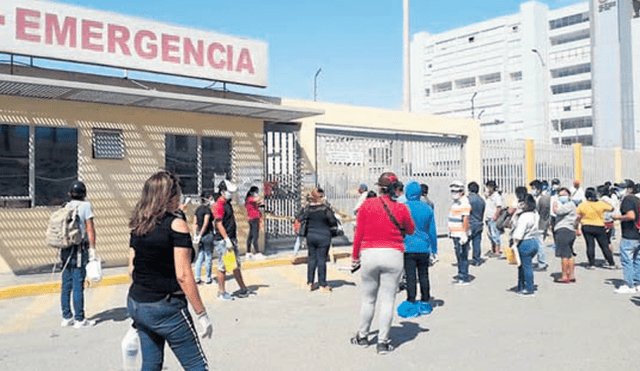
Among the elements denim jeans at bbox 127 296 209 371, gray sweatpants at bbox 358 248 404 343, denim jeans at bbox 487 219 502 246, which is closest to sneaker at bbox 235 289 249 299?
gray sweatpants at bbox 358 248 404 343

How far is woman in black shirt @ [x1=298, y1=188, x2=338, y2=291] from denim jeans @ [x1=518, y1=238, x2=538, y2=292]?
291 cm

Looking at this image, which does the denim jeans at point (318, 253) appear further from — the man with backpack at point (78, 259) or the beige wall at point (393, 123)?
the beige wall at point (393, 123)

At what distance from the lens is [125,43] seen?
1201 cm

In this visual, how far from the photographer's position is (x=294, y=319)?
24.2 feet

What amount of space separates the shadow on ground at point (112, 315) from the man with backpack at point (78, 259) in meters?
0.40

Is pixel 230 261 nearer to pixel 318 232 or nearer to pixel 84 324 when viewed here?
pixel 318 232

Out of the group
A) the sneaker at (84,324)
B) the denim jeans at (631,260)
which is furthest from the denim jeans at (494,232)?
the sneaker at (84,324)

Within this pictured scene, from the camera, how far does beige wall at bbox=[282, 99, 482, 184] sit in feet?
49.2

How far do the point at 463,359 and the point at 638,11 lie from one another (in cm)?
2555

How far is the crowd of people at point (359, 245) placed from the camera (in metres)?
3.46

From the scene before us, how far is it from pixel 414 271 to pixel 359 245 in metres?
1.71

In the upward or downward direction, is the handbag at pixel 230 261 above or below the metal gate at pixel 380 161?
below

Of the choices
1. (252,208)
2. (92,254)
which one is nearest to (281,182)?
(252,208)

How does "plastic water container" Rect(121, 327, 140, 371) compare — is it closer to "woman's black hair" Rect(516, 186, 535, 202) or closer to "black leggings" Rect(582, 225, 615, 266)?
"woman's black hair" Rect(516, 186, 535, 202)
